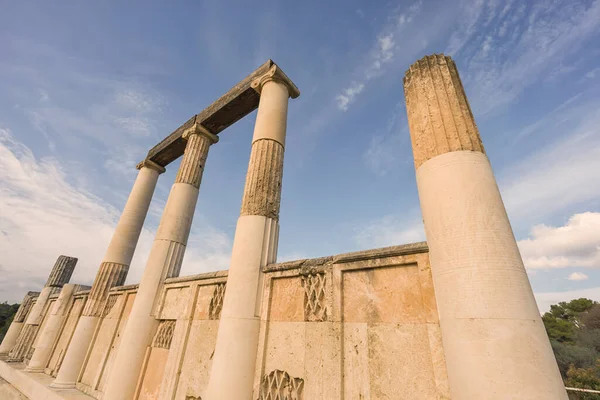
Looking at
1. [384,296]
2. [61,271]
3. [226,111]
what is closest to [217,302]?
[384,296]

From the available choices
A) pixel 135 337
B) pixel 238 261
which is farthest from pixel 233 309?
pixel 135 337

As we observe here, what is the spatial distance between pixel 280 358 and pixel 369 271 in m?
1.95

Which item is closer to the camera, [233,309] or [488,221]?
[488,221]

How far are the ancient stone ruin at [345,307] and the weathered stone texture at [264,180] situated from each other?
26 millimetres

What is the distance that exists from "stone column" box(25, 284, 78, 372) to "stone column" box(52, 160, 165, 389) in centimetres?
275

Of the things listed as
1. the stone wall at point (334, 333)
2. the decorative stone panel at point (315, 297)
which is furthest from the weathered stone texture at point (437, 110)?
the decorative stone panel at point (315, 297)

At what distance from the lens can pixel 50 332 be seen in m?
10.3

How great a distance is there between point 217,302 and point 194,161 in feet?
15.3

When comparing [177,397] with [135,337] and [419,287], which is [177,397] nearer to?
[135,337]

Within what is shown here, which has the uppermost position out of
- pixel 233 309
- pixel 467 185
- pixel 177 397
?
pixel 467 185

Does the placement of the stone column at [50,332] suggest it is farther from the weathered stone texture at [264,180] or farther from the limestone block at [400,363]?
the limestone block at [400,363]

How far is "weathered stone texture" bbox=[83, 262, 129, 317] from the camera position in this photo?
8.54 meters

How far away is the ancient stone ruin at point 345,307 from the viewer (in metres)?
2.22

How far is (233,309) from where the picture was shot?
14.3ft
